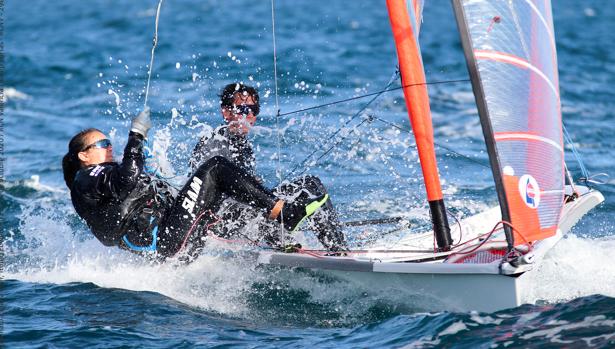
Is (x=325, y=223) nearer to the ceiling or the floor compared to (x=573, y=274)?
nearer to the ceiling

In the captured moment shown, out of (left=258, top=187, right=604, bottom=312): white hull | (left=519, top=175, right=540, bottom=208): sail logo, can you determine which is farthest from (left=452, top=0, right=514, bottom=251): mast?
(left=258, top=187, right=604, bottom=312): white hull

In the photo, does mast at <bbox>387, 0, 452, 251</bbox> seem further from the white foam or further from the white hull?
the white foam

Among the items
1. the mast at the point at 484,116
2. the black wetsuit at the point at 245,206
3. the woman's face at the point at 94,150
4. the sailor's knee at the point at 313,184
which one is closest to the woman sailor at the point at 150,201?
the woman's face at the point at 94,150

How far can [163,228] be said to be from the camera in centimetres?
514

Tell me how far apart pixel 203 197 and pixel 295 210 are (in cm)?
54

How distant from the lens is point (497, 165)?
4.42 metres

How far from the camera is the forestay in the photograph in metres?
4.44

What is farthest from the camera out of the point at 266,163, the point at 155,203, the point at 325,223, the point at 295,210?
the point at 266,163

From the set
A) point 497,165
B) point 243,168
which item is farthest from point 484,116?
point 243,168

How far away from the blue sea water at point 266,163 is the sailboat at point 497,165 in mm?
136

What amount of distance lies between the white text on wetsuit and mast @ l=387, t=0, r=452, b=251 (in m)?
1.24

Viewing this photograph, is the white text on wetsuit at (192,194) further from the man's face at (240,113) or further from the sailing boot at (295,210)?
the man's face at (240,113)

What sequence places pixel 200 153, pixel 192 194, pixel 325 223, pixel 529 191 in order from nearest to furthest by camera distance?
1. pixel 529 191
2. pixel 192 194
3. pixel 325 223
4. pixel 200 153

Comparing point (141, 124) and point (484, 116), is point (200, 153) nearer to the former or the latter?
point (141, 124)
